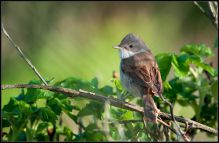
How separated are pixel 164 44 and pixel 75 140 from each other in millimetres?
3936

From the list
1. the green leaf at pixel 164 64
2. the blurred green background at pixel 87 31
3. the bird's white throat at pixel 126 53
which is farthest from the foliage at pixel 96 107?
the blurred green background at pixel 87 31

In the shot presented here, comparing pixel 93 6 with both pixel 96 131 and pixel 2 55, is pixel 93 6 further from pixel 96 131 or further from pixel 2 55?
pixel 96 131

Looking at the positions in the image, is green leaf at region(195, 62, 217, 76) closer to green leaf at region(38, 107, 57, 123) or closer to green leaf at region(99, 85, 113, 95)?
green leaf at region(99, 85, 113, 95)

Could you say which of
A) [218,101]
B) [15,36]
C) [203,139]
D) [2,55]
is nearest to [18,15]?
[15,36]

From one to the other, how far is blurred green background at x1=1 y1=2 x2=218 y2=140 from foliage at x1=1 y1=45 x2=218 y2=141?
0.84 meters

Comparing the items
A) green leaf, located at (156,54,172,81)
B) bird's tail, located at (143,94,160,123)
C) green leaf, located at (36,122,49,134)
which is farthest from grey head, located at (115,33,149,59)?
green leaf, located at (36,122,49,134)

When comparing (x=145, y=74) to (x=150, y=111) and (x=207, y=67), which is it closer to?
(x=207, y=67)

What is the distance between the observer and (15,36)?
622 centimetres

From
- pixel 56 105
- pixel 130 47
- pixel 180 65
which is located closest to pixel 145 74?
pixel 180 65

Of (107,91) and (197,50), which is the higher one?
(197,50)

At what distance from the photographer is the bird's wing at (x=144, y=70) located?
12.9 ft

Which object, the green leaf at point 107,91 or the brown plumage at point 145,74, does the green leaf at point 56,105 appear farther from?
the brown plumage at point 145,74

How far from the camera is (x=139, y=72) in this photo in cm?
421

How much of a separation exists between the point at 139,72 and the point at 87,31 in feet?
13.1
